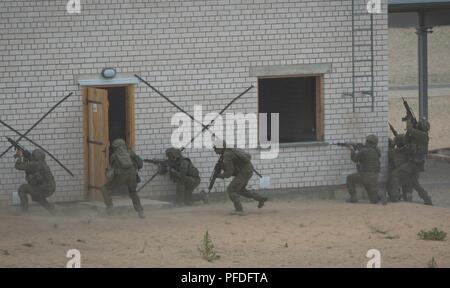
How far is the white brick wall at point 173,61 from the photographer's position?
19828 mm

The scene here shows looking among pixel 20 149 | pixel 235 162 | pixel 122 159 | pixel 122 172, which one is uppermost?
pixel 20 149

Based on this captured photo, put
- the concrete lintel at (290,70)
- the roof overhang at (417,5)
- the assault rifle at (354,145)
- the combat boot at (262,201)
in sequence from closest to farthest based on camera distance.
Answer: the combat boot at (262,201) < the assault rifle at (354,145) < the concrete lintel at (290,70) < the roof overhang at (417,5)

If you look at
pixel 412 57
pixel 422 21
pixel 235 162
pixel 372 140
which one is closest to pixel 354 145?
pixel 372 140

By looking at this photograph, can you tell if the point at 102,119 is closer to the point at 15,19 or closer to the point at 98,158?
the point at 98,158

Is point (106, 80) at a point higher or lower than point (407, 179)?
higher

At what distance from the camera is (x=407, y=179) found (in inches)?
818

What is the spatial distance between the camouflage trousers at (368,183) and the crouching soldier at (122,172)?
410 cm

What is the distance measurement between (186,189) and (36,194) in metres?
2.79

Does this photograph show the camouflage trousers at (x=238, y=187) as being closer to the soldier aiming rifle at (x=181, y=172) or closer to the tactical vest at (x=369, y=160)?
the soldier aiming rifle at (x=181, y=172)

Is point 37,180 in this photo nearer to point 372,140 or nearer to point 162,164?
point 162,164

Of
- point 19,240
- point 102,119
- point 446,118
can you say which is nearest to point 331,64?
point 102,119

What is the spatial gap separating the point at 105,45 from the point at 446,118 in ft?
69.2

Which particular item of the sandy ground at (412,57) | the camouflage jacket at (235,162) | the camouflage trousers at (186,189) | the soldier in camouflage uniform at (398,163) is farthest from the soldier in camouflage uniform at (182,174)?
the sandy ground at (412,57)

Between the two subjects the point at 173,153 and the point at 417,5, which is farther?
the point at 417,5
